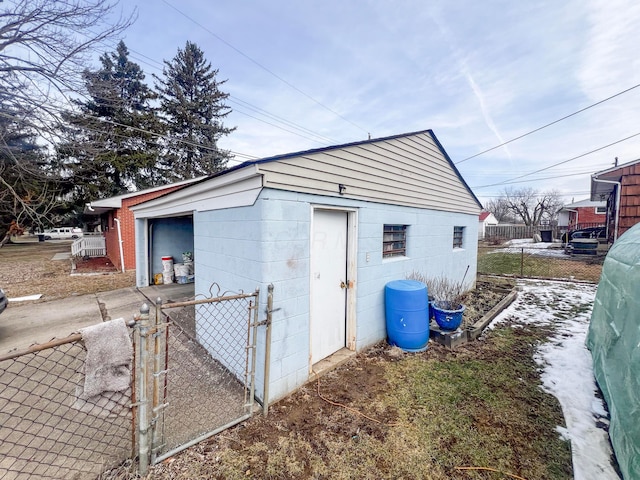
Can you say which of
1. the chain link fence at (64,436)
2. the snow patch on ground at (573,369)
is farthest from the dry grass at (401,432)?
the chain link fence at (64,436)

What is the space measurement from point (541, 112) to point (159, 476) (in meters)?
14.8

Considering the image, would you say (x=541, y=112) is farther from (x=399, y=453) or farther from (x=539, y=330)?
(x=399, y=453)

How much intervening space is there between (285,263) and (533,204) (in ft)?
165

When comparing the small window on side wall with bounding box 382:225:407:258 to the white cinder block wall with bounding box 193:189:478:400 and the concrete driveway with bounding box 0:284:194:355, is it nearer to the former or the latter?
the white cinder block wall with bounding box 193:189:478:400

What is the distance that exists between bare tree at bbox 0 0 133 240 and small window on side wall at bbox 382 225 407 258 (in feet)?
30.8

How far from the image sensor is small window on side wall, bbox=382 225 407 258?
16.0 feet

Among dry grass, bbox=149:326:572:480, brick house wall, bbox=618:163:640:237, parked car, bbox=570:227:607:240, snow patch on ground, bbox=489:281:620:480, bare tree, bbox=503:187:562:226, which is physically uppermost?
bare tree, bbox=503:187:562:226

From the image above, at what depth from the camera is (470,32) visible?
716 centimetres

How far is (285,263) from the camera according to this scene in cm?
308

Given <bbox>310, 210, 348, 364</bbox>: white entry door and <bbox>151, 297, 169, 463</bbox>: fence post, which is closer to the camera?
<bbox>151, 297, 169, 463</bbox>: fence post

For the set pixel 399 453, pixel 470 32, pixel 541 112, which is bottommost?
pixel 399 453

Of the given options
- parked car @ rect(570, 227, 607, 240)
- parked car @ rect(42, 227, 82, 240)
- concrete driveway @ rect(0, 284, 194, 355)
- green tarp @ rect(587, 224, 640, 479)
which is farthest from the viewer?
parked car @ rect(42, 227, 82, 240)

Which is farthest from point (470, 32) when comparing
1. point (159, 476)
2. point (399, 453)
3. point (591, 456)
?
point (159, 476)

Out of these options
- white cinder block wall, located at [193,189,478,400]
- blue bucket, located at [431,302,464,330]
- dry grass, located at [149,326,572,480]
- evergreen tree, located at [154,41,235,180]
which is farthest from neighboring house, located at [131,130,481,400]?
evergreen tree, located at [154,41,235,180]
